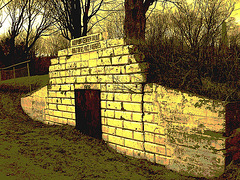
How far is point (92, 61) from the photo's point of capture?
14.1 feet

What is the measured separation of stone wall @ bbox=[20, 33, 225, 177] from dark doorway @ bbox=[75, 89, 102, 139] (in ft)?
0.41

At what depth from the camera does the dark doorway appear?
4309 mm

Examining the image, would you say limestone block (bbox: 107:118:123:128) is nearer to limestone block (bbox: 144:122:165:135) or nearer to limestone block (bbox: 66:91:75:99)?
limestone block (bbox: 144:122:165:135)

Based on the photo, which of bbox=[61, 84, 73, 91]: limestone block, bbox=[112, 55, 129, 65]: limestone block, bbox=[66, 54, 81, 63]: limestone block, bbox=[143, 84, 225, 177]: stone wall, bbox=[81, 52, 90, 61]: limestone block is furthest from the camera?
bbox=[61, 84, 73, 91]: limestone block

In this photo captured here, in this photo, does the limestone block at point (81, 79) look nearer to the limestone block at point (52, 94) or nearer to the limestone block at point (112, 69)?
the limestone block at point (112, 69)

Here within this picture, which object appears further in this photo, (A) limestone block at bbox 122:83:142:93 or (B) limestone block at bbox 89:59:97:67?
(B) limestone block at bbox 89:59:97:67

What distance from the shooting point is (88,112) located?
454cm

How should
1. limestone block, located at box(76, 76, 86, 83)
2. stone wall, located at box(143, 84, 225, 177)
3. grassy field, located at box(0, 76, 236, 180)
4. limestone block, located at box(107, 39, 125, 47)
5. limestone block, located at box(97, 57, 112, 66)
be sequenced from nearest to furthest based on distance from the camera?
stone wall, located at box(143, 84, 225, 177) → grassy field, located at box(0, 76, 236, 180) → limestone block, located at box(107, 39, 125, 47) → limestone block, located at box(97, 57, 112, 66) → limestone block, located at box(76, 76, 86, 83)

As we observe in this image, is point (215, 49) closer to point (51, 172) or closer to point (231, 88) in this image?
point (231, 88)

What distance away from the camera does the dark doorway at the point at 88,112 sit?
4309mm

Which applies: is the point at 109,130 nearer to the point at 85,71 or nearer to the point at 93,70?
the point at 93,70

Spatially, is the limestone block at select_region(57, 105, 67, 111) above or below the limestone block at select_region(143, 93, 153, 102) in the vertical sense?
below

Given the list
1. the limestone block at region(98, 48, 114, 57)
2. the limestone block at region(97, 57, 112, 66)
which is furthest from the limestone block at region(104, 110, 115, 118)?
the limestone block at region(98, 48, 114, 57)

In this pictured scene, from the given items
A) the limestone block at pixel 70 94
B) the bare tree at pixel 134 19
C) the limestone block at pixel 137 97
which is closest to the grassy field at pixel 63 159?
the limestone block at pixel 70 94
